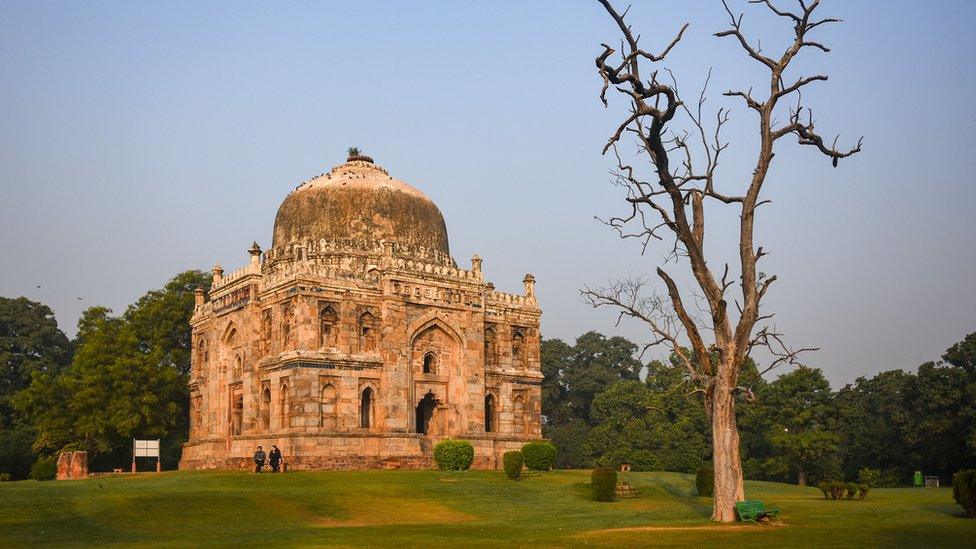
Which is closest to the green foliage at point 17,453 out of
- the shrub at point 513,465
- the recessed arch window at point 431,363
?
the recessed arch window at point 431,363

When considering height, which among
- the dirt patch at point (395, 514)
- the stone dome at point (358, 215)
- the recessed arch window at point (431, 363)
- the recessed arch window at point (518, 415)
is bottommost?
the dirt patch at point (395, 514)

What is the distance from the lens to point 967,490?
2467cm

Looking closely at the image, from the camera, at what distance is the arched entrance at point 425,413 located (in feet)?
148

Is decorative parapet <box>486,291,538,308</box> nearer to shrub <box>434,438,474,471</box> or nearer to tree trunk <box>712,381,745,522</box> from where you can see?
shrub <box>434,438,474,471</box>

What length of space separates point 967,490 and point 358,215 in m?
28.2

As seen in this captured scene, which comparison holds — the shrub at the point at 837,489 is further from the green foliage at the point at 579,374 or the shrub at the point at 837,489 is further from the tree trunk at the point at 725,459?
the green foliage at the point at 579,374

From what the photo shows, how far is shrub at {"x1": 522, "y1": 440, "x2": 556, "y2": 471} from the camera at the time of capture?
42.8 m

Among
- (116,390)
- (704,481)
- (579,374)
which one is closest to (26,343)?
(116,390)

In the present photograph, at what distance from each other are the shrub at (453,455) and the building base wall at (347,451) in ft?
3.20

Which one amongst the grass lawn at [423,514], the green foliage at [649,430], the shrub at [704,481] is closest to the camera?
the grass lawn at [423,514]

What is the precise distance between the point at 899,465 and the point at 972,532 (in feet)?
110

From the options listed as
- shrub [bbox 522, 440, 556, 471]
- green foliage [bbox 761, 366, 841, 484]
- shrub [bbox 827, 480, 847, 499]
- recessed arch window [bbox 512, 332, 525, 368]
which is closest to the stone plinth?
shrub [bbox 522, 440, 556, 471]

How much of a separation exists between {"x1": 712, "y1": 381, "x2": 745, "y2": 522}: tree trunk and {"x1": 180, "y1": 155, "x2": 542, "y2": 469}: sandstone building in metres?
18.5

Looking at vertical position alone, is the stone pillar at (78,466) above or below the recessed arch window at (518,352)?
below
